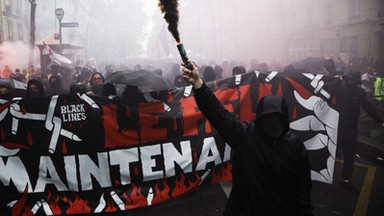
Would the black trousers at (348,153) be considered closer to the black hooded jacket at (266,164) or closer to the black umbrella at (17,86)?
the black hooded jacket at (266,164)

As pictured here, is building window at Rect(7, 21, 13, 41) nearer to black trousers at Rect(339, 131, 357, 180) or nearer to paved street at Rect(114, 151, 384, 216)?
paved street at Rect(114, 151, 384, 216)

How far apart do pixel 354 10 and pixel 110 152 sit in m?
24.8

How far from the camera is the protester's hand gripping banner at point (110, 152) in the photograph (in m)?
4.00

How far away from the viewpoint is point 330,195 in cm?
476

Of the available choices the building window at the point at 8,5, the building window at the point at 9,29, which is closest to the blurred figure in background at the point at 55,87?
the building window at the point at 9,29

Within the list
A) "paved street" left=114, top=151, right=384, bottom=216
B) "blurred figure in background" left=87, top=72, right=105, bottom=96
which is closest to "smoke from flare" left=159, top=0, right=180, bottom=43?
"paved street" left=114, top=151, right=384, bottom=216

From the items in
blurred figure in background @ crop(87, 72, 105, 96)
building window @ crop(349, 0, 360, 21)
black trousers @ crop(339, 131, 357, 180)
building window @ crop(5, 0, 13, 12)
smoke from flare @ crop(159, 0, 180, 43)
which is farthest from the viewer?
building window @ crop(5, 0, 13, 12)

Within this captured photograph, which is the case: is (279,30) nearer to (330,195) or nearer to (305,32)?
(305,32)

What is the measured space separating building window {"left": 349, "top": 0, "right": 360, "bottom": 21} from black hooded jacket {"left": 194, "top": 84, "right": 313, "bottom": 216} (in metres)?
24.9

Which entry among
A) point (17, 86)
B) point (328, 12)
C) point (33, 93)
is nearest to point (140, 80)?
point (33, 93)

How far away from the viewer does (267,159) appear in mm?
2238

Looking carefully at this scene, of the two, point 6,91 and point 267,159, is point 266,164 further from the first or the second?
point 6,91

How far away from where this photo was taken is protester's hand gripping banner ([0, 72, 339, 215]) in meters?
4.00

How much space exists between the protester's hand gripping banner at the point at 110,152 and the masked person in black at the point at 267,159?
2.08 meters
